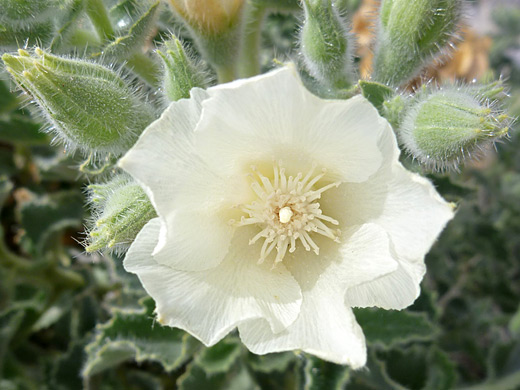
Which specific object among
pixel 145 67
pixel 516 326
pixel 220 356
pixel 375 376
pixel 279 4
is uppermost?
pixel 279 4

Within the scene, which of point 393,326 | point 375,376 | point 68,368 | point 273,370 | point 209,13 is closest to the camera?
point 209,13

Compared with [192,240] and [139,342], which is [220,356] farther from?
[192,240]

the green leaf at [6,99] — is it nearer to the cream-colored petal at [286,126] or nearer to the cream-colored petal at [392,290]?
the cream-colored petal at [286,126]

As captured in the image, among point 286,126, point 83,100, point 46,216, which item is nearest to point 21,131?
point 46,216

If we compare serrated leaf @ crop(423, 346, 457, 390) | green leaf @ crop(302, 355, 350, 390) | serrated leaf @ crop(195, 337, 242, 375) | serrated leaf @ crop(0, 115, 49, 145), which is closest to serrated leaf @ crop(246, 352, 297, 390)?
serrated leaf @ crop(195, 337, 242, 375)

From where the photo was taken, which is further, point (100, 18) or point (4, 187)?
point (4, 187)
